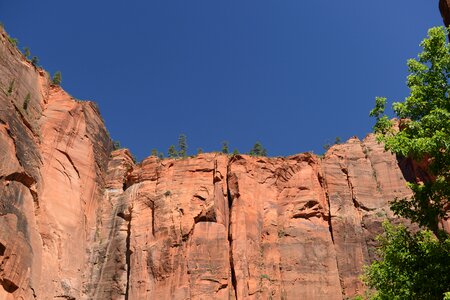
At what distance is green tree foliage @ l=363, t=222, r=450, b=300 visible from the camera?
658 inches

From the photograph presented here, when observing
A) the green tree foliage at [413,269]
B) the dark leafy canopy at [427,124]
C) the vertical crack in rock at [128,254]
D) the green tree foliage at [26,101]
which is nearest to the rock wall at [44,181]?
the green tree foliage at [26,101]

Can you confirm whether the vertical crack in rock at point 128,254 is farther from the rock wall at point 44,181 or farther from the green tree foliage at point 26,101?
the green tree foliage at point 26,101

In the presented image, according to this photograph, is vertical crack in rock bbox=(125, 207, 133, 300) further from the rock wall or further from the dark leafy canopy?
the dark leafy canopy

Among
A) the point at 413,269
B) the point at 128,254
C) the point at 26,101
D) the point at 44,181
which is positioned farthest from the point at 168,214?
the point at 413,269

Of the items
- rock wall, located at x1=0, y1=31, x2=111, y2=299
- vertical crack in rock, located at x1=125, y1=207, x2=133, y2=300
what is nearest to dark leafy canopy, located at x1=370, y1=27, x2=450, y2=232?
rock wall, located at x1=0, y1=31, x2=111, y2=299

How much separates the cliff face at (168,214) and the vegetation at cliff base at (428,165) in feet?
73.2

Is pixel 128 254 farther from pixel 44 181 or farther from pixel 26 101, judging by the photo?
pixel 26 101

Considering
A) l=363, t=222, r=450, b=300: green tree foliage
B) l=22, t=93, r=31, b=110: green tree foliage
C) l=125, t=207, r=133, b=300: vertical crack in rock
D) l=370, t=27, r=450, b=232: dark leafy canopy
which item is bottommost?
l=363, t=222, r=450, b=300: green tree foliage

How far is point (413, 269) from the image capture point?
58.2 feet

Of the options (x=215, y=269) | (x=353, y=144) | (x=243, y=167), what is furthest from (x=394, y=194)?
(x=215, y=269)

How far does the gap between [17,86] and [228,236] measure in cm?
2110

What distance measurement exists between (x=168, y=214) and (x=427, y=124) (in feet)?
99.4

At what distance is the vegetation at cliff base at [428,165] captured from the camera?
1669 centimetres

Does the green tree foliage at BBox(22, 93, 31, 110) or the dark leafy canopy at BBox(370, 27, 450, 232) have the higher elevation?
the green tree foliage at BBox(22, 93, 31, 110)
